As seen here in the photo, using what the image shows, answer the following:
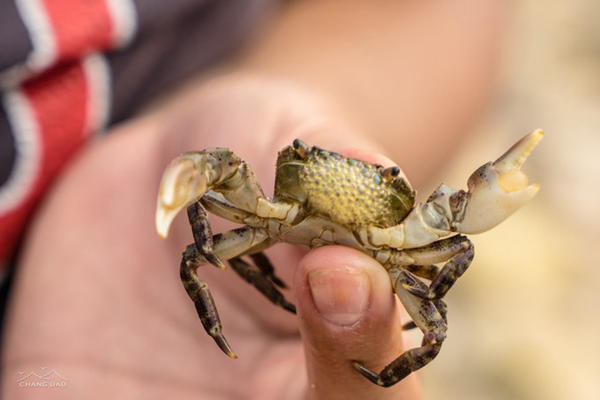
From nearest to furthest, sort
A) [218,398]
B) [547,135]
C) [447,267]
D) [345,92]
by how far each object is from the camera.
→ [447,267]
[218,398]
[345,92]
[547,135]

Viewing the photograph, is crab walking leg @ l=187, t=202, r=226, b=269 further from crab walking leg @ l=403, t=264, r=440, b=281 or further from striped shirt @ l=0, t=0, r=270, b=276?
striped shirt @ l=0, t=0, r=270, b=276

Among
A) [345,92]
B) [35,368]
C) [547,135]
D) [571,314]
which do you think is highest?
[547,135]

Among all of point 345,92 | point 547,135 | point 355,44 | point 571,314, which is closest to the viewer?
point 345,92

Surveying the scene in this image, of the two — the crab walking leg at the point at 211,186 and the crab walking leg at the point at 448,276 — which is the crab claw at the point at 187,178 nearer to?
the crab walking leg at the point at 211,186

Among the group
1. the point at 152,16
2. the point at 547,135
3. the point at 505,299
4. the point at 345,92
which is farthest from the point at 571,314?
the point at 152,16

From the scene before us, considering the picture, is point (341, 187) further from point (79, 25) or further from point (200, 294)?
point (79, 25)

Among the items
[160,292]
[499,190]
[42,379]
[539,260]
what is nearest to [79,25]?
[160,292]

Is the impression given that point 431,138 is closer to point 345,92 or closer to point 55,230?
point 345,92

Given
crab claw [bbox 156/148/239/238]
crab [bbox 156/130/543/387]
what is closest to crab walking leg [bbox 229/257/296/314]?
crab [bbox 156/130/543/387]
